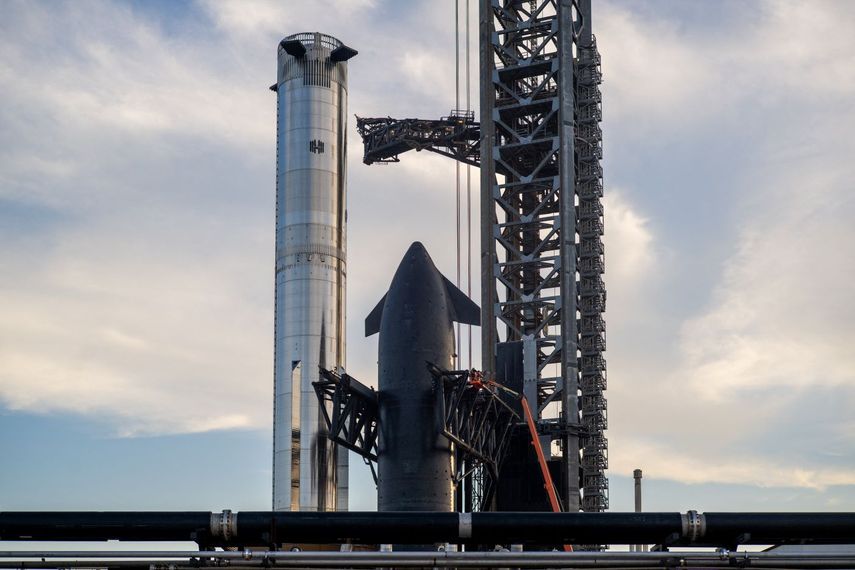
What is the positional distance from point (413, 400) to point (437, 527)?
27700mm

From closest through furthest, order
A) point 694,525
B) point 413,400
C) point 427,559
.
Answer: point 427,559 < point 694,525 < point 413,400

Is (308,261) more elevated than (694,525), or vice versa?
(308,261)

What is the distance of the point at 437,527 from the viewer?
67.9 feet

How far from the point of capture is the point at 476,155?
78.9 metres

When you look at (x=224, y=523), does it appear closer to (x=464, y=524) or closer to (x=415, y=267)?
(x=464, y=524)

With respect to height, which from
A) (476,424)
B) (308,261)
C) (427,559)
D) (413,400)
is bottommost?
(427,559)

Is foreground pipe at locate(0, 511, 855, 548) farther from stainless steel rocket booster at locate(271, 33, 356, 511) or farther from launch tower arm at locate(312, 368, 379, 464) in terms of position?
stainless steel rocket booster at locate(271, 33, 356, 511)

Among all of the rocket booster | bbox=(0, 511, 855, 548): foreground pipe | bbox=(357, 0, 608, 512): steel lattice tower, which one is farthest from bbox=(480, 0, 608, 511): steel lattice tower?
bbox=(0, 511, 855, 548): foreground pipe

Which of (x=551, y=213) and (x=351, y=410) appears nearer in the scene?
(x=351, y=410)

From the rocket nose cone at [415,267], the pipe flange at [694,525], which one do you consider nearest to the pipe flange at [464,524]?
the pipe flange at [694,525]

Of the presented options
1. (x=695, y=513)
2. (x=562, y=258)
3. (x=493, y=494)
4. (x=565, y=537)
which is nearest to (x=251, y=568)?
(x=565, y=537)

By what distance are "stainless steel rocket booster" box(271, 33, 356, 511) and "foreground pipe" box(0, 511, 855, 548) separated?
137 feet

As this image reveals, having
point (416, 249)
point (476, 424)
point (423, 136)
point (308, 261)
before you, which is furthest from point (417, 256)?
point (423, 136)

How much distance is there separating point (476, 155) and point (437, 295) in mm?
29440
